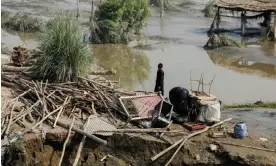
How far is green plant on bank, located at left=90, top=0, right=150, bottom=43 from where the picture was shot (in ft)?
68.5

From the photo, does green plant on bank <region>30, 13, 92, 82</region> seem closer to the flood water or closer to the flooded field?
the flooded field

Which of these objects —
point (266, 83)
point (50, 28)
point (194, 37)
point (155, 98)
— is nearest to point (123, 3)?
point (194, 37)

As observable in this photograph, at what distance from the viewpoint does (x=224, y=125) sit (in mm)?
9289

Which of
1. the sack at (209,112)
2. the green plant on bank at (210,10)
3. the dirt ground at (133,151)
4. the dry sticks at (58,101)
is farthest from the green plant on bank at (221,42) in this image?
the dirt ground at (133,151)

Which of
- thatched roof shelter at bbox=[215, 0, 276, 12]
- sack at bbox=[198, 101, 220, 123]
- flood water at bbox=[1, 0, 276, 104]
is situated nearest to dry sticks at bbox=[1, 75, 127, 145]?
sack at bbox=[198, 101, 220, 123]

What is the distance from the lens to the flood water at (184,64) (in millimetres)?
15148

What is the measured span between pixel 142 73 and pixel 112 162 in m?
8.45

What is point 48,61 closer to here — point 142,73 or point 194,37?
point 142,73

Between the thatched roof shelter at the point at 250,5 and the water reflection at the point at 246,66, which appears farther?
the thatched roof shelter at the point at 250,5

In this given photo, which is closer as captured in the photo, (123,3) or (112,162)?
(112,162)

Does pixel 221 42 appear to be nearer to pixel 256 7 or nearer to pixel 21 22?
pixel 256 7

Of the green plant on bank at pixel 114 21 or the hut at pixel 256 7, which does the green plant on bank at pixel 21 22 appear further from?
the hut at pixel 256 7

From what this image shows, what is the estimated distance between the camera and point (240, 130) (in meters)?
8.70

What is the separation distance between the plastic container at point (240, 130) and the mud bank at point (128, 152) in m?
0.11
